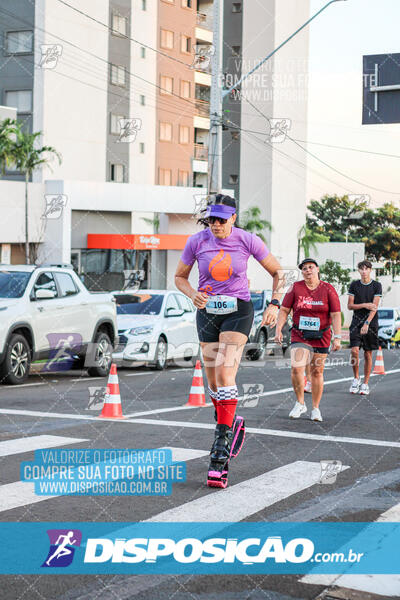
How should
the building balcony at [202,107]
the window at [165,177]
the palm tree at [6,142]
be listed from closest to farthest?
the palm tree at [6,142], the window at [165,177], the building balcony at [202,107]

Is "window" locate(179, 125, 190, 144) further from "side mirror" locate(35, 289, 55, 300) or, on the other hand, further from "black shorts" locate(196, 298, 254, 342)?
"black shorts" locate(196, 298, 254, 342)

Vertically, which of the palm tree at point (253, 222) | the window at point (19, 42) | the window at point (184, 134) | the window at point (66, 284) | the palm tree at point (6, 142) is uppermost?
the window at point (19, 42)

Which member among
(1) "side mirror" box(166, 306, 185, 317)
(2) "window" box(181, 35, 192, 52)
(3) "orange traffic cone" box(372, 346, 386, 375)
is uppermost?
(2) "window" box(181, 35, 192, 52)

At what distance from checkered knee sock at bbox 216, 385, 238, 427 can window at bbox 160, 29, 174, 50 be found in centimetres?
4988

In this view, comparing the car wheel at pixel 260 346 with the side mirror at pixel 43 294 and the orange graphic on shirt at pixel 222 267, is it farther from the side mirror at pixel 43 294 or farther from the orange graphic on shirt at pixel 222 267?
the orange graphic on shirt at pixel 222 267

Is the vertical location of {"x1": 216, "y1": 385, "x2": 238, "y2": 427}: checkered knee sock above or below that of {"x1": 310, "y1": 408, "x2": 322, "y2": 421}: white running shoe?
above

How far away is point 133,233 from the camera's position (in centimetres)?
4525

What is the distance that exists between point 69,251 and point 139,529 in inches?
1366

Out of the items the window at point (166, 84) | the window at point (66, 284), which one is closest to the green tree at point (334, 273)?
the window at point (166, 84)

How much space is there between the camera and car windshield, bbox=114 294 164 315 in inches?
754

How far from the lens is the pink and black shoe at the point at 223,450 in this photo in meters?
6.60

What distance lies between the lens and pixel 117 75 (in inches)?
2004

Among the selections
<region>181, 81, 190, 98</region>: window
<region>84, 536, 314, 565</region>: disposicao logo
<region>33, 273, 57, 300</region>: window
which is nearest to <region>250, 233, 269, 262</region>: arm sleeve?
<region>84, 536, 314, 565</region>: disposicao logo

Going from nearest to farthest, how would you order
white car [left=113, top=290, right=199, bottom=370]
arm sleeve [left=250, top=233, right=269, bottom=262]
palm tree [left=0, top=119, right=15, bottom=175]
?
arm sleeve [left=250, top=233, right=269, bottom=262] < white car [left=113, top=290, right=199, bottom=370] < palm tree [left=0, top=119, right=15, bottom=175]
